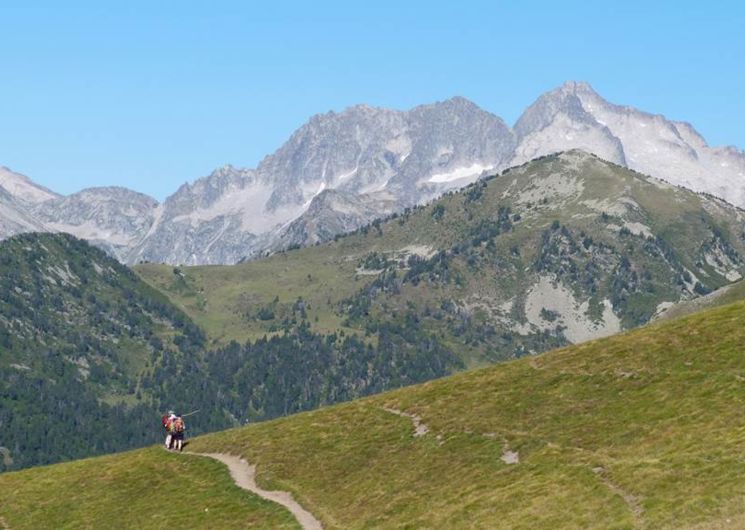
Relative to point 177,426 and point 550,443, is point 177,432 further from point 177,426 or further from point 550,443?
point 550,443

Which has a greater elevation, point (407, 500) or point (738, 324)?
point (738, 324)

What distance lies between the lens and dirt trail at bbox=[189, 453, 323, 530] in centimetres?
7769

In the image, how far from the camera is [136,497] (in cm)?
9019

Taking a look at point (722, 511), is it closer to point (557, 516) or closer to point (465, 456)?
point (557, 516)

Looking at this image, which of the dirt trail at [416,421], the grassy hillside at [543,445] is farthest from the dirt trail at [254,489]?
the dirt trail at [416,421]

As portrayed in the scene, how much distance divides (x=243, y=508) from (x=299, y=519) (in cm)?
629

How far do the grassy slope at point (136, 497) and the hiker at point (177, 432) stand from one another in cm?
220

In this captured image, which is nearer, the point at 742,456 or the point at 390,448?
the point at 742,456

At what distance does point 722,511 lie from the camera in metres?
57.2

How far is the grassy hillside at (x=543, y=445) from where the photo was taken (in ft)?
209

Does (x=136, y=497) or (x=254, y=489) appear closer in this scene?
(x=254, y=489)

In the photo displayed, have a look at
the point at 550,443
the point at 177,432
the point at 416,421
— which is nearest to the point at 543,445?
the point at 550,443

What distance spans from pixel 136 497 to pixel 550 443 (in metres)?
34.7

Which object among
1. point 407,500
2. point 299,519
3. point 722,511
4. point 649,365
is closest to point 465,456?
point 407,500
